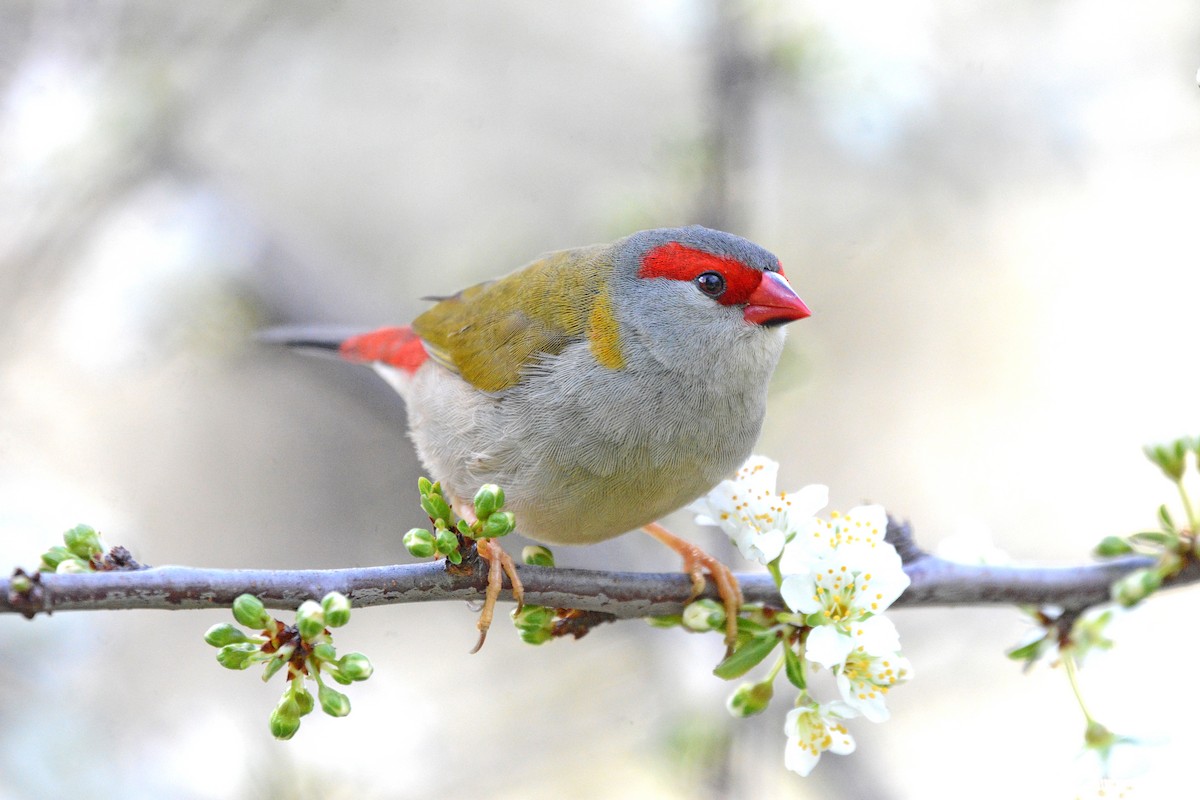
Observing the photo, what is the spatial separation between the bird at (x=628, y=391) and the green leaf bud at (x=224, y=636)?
25.3 inches

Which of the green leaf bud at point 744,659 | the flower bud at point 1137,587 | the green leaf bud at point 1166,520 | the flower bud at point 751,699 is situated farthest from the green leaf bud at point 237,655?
the green leaf bud at point 1166,520

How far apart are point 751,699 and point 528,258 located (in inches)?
133

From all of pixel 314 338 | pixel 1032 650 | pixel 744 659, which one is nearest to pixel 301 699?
pixel 744 659

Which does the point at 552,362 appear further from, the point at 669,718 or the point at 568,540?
the point at 669,718

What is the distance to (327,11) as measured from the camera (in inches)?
234

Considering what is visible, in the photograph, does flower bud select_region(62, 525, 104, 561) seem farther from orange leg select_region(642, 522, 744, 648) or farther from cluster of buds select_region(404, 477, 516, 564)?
orange leg select_region(642, 522, 744, 648)

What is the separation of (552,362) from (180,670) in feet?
11.2

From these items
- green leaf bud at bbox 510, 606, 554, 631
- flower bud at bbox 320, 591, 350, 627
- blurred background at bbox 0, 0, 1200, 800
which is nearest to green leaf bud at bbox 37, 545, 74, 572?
flower bud at bbox 320, 591, 350, 627

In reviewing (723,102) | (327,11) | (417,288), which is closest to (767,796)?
(723,102)

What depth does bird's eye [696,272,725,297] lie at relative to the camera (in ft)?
9.99

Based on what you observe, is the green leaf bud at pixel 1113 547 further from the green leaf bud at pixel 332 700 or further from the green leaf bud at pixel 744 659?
the green leaf bud at pixel 332 700

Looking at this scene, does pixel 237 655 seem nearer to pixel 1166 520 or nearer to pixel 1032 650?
pixel 1032 650

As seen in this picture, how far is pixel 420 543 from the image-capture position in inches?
89.6

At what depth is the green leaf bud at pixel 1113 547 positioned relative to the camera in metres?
2.69
